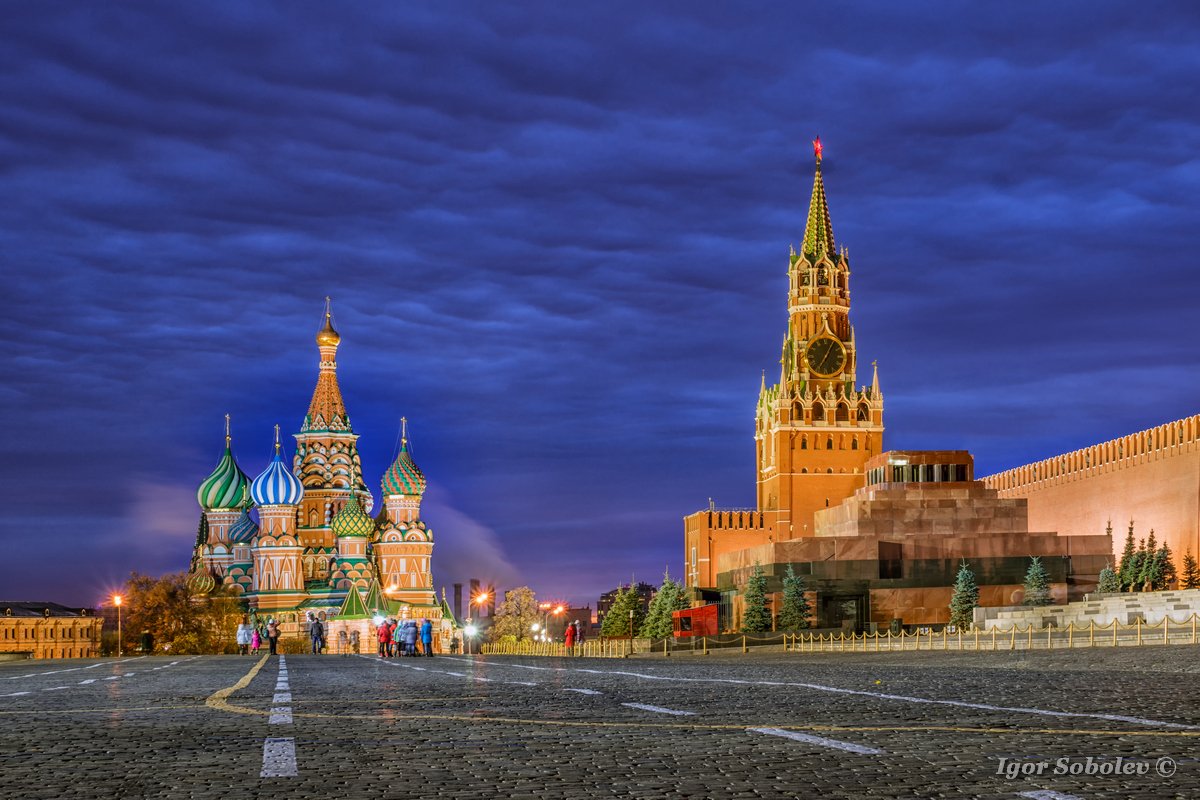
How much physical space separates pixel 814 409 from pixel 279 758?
341 ft

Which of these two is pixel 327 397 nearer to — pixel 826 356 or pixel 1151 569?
pixel 826 356

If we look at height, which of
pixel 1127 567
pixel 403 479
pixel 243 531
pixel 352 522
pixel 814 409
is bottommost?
pixel 1127 567

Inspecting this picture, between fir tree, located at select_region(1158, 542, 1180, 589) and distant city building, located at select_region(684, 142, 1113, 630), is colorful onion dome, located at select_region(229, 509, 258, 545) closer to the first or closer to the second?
distant city building, located at select_region(684, 142, 1113, 630)

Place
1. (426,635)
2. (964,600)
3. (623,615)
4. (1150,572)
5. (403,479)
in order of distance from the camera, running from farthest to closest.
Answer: (403,479) < (623,615) < (1150,572) < (964,600) < (426,635)

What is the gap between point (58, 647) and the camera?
115438 millimetres

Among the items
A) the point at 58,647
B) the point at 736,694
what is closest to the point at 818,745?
the point at 736,694

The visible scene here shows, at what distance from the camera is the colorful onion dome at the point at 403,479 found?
10388 centimetres

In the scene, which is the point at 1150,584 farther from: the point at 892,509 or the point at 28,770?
the point at 28,770

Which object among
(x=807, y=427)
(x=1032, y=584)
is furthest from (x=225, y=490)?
(x=1032, y=584)

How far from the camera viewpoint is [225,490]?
10875cm

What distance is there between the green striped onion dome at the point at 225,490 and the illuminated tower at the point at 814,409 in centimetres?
3539

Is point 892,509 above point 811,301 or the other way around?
the other way around

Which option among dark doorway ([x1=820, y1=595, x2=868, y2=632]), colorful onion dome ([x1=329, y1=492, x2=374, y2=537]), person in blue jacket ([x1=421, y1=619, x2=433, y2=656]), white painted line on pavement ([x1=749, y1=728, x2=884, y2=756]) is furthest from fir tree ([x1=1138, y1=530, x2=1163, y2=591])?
colorful onion dome ([x1=329, y1=492, x2=374, y2=537])

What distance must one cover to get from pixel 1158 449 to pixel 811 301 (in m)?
54.6
